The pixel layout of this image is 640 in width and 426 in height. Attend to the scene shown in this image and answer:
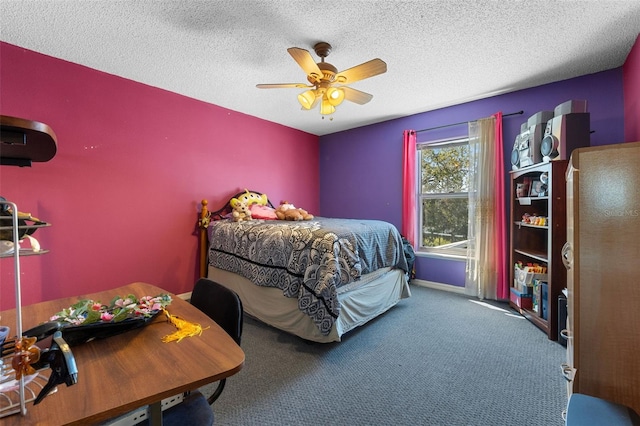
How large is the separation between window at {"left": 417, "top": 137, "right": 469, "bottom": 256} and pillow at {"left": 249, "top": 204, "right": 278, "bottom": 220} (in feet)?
7.07

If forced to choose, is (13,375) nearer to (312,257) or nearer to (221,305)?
A: (221,305)

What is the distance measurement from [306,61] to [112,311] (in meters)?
1.87

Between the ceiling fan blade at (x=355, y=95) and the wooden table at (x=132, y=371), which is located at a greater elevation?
the ceiling fan blade at (x=355, y=95)

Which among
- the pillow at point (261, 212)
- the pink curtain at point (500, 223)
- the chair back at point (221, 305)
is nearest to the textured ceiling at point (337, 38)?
the pink curtain at point (500, 223)

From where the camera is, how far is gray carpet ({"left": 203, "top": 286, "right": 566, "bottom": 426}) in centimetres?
151

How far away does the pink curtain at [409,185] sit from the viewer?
3863 mm

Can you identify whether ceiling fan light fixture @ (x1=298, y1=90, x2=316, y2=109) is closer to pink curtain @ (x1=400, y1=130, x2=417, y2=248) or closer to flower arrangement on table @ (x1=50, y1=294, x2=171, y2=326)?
flower arrangement on table @ (x1=50, y1=294, x2=171, y2=326)

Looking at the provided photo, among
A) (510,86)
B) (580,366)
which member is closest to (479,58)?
(510,86)

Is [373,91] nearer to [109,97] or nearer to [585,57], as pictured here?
[585,57]

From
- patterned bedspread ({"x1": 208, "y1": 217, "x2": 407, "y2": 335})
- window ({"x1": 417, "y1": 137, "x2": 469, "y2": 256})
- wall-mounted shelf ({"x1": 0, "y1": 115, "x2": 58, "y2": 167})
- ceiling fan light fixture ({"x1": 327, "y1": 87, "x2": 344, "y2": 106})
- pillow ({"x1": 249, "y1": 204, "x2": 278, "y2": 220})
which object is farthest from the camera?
window ({"x1": 417, "y1": 137, "x2": 469, "y2": 256})

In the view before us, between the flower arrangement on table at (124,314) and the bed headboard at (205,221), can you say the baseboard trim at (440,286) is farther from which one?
the flower arrangement on table at (124,314)

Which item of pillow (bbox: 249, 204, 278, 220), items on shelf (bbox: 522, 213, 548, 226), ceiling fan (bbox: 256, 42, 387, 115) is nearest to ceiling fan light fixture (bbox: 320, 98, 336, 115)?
ceiling fan (bbox: 256, 42, 387, 115)

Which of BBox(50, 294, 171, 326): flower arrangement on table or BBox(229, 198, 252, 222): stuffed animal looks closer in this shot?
BBox(50, 294, 171, 326): flower arrangement on table

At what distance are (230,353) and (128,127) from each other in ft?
9.82
